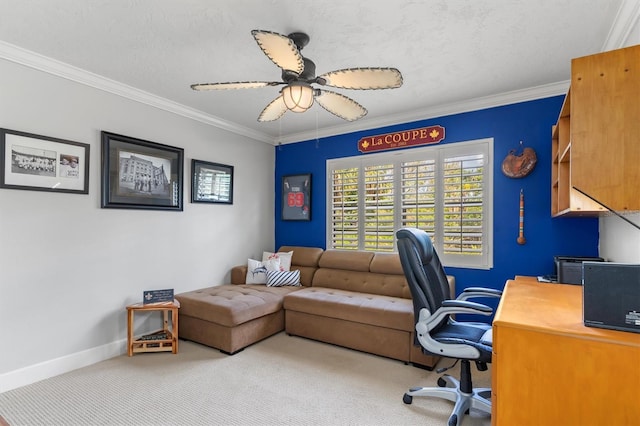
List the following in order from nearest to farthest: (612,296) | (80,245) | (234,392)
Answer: (612,296), (234,392), (80,245)

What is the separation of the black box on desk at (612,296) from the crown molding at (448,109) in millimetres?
2326

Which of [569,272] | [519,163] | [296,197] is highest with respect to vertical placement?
[519,163]

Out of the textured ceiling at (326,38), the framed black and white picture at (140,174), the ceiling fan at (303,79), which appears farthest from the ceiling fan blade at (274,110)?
the framed black and white picture at (140,174)

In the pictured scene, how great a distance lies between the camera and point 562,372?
4.07ft

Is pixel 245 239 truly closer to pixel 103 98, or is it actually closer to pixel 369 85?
pixel 103 98

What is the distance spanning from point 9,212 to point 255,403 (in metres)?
2.28

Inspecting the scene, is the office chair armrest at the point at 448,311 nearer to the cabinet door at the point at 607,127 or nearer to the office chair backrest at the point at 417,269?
the office chair backrest at the point at 417,269

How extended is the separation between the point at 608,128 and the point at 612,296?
0.73m

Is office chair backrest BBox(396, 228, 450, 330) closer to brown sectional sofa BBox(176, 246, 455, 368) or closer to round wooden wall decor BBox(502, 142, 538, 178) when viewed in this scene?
brown sectional sofa BBox(176, 246, 455, 368)

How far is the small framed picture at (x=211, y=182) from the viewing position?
3711 millimetres

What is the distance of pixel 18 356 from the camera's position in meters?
2.38

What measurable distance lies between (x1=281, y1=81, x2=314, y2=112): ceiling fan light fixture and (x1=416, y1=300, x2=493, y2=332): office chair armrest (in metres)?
1.52

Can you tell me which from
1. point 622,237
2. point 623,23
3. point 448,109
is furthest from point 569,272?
point 448,109

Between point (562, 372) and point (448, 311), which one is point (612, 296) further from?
point (448, 311)
